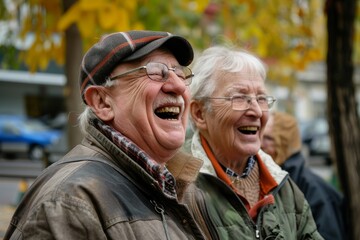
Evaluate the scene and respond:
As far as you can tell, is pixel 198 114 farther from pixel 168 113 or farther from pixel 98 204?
pixel 98 204

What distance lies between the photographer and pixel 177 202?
223 cm

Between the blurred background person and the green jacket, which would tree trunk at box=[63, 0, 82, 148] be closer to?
the blurred background person

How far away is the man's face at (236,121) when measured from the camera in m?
3.15

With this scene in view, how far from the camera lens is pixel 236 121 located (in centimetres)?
316

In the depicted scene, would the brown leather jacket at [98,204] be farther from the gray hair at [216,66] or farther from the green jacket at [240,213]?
the gray hair at [216,66]

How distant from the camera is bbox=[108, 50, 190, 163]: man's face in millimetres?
2236

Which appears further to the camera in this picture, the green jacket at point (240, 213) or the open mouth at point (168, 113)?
the green jacket at point (240, 213)

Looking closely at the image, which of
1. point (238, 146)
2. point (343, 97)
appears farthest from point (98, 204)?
point (343, 97)

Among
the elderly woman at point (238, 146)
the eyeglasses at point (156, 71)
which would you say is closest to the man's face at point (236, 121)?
the elderly woman at point (238, 146)

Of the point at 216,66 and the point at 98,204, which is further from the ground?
the point at 216,66

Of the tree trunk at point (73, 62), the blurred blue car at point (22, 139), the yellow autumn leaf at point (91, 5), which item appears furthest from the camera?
the blurred blue car at point (22, 139)

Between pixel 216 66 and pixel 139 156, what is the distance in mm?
1139

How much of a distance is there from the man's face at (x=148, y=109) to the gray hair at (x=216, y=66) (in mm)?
891

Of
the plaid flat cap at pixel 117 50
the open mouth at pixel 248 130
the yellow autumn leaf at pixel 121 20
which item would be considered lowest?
the open mouth at pixel 248 130
